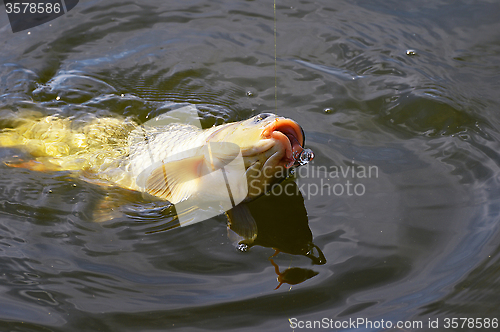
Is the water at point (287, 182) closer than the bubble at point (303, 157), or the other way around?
the water at point (287, 182)

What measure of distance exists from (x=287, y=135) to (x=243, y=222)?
0.62 meters

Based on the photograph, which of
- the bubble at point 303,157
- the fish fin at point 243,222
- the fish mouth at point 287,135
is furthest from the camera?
the fish fin at point 243,222

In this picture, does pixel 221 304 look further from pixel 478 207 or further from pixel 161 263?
pixel 478 207

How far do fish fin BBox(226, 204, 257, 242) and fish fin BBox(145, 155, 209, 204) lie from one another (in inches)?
11.5

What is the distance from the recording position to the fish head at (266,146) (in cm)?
253

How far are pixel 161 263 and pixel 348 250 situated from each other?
116cm

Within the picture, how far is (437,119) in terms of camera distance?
3.70m

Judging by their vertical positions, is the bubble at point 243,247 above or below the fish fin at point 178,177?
below

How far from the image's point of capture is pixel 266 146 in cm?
252

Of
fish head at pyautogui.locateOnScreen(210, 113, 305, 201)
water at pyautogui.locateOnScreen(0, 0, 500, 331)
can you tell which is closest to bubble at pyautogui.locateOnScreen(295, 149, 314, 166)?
fish head at pyautogui.locateOnScreen(210, 113, 305, 201)

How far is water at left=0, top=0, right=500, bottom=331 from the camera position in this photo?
2.57m

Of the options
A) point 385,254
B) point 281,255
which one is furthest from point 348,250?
point 281,255

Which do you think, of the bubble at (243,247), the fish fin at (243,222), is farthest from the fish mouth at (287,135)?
the bubble at (243,247)

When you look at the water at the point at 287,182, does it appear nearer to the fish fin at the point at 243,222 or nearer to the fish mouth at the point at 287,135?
the fish fin at the point at 243,222
